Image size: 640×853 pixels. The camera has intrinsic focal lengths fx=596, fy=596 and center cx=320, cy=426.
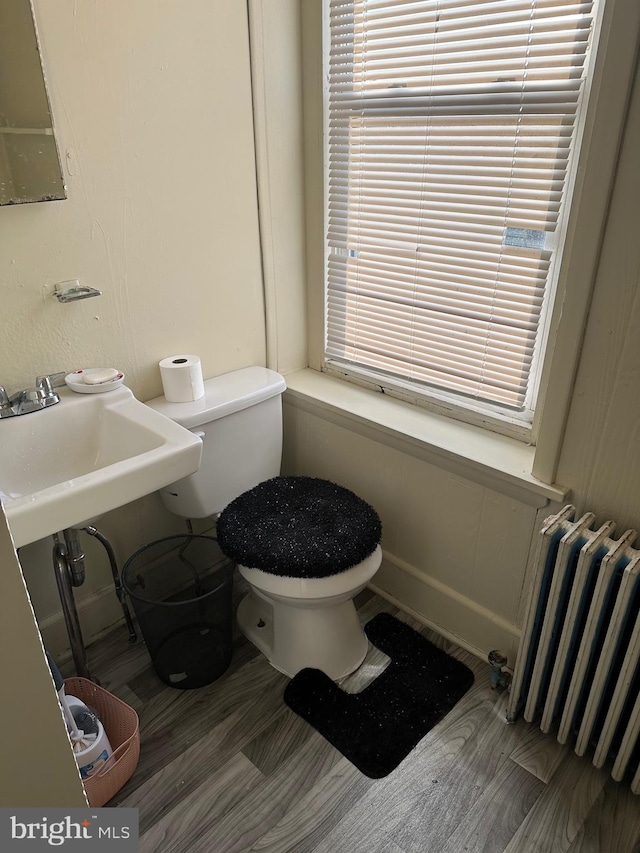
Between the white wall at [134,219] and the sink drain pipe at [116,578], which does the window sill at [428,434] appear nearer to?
the white wall at [134,219]

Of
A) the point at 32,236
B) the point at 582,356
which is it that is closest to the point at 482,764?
the point at 582,356

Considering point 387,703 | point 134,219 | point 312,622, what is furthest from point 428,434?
point 134,219

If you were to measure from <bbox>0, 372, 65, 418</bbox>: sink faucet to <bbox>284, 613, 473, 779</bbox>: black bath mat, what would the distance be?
991mm

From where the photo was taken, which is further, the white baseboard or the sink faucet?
the white baseboard

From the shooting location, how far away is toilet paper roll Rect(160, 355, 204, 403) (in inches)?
63.7

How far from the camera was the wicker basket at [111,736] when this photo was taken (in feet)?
4.39

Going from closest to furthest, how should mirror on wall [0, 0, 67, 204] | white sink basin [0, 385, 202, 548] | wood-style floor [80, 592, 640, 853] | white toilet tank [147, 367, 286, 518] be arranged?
white sink basin [0, 385, 202, 548], mirror on wall [0, 0, 67, 204], wood-style floor [80, 592, 640, 853], white toilet tank [147, 367, 286, 518]

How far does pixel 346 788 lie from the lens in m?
1.41

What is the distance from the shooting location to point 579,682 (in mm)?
1343

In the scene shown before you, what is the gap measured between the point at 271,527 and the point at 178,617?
1.19 feet

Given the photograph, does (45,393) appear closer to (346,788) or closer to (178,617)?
(178,617)

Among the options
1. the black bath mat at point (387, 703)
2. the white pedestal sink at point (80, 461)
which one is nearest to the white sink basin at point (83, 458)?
the white pedestal sink at point (80, 461)

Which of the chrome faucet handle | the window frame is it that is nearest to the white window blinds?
the window frame

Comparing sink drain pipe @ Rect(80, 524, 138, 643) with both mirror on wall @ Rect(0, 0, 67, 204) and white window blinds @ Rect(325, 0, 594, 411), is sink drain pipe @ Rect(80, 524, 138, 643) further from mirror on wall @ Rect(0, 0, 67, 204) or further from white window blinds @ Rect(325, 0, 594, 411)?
white window blinds @ Rect(325, 0, 594, 411)
